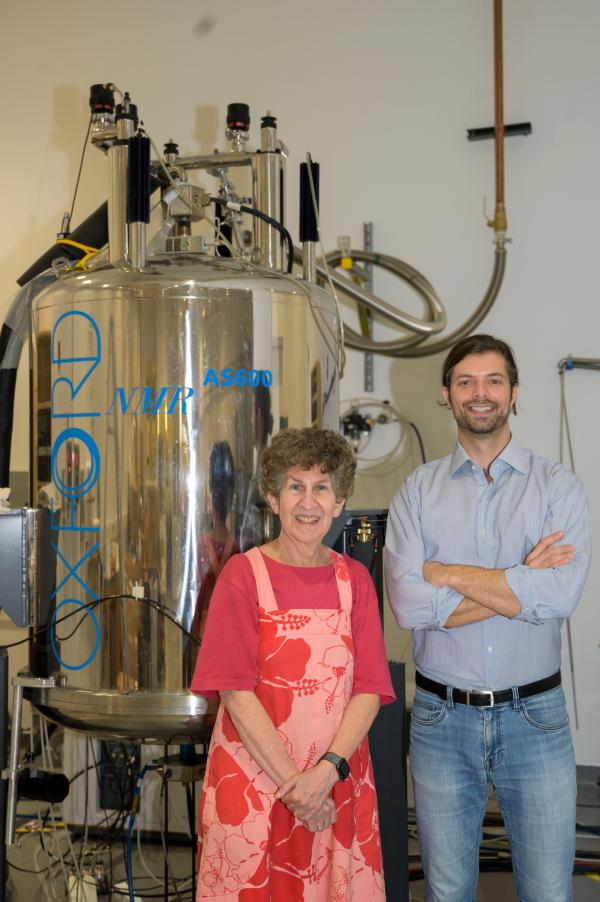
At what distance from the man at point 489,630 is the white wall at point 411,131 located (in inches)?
64.4

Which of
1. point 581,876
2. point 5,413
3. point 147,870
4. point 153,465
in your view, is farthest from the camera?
point 147,870

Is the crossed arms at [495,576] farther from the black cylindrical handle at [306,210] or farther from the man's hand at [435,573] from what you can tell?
the black cylindrical handle at [306,210]

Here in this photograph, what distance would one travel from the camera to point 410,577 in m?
1.93

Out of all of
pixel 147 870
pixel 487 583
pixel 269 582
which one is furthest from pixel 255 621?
pixel 147 870

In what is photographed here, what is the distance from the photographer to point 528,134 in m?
3.50

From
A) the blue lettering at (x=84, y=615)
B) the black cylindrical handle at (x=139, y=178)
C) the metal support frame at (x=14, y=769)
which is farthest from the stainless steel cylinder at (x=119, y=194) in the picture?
the metal support frame at (x=14, y=769)

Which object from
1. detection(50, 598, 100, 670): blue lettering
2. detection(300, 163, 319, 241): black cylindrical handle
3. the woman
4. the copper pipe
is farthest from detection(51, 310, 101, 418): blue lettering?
the copper pipe

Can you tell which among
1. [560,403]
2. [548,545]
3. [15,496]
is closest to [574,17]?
[560,403]

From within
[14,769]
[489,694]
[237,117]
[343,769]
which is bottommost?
[14,769]

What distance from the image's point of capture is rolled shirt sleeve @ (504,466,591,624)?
6.00 feet

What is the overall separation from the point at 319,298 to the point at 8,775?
4.38 ft

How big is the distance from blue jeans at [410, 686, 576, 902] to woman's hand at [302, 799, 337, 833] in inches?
9.2

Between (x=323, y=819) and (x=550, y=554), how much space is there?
2.20 ft

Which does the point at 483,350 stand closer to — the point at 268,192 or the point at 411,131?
the point at 268,192
